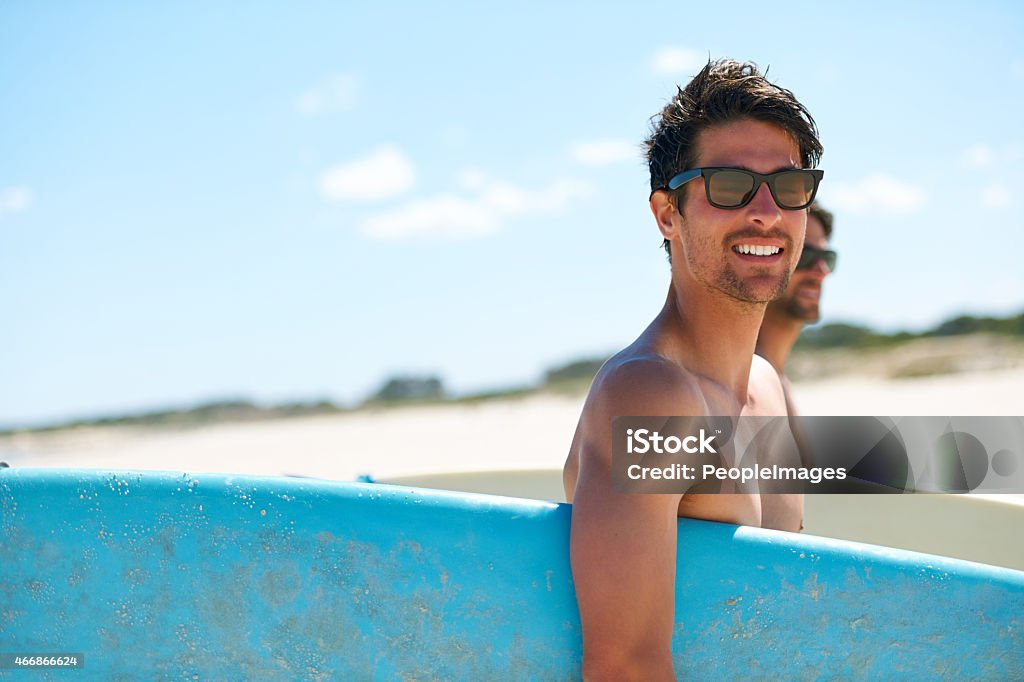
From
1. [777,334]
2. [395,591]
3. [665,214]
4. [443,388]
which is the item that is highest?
[443,388]

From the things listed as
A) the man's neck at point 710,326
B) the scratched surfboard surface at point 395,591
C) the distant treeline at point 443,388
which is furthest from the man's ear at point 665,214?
the distant treeline at point 443,388

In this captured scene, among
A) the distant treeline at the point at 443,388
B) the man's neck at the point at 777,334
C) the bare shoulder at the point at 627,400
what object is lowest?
the bare shoulder at the point at 627,400

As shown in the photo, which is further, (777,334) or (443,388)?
(443,388)

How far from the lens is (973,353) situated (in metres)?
13.1

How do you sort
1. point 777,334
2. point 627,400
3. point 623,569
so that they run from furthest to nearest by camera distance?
point 777,334, point 627,400, point 623,569

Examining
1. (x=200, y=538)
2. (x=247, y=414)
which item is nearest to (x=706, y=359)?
(x=200, y=538)

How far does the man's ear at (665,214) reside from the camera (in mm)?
1734

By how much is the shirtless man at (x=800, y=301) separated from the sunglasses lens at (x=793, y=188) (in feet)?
4.19

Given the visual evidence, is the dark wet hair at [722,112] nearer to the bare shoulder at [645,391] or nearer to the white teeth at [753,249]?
the white teeth at [753,249]

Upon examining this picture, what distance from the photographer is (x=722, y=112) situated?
5.61 ft

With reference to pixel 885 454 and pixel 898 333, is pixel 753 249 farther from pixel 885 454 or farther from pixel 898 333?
pixel 898 333

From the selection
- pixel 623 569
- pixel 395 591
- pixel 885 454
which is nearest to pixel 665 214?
pixel 623 569

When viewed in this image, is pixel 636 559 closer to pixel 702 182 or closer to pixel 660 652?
pixel 660 652

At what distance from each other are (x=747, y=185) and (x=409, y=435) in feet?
34.4
